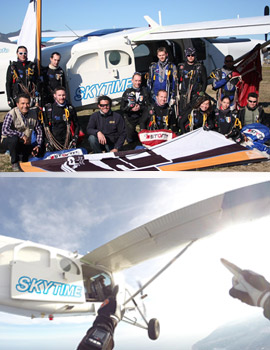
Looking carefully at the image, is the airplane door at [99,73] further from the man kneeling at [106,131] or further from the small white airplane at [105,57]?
the man kneeling at [106,131]

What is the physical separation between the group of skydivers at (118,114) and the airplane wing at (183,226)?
406 cm

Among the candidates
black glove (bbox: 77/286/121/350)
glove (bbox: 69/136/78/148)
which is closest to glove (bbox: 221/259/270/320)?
black glove (bbox: 77/286/121/350)

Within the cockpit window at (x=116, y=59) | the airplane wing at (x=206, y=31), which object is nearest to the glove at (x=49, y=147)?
the cockpit window at (x=116, y=59)

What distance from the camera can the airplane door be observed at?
26.6ft

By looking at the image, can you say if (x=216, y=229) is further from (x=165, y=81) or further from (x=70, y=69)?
(x=70, y=69)

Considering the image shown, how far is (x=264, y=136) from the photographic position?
6000 millimetres

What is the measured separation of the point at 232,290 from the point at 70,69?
6985 millimetres

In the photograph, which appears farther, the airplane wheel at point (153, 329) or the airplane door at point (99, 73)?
the airplane door at point (99, 73)

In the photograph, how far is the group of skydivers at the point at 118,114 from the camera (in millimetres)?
5879

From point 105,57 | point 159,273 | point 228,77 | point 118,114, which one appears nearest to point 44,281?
point 159,273

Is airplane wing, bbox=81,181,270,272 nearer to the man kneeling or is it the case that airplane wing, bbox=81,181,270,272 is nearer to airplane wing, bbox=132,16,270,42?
the man kneeling

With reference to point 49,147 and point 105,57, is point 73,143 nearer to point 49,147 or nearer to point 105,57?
point 49,147

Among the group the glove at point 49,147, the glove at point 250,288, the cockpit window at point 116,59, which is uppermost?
the cockpit window at point 116,59

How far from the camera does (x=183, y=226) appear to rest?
1.89 metres
